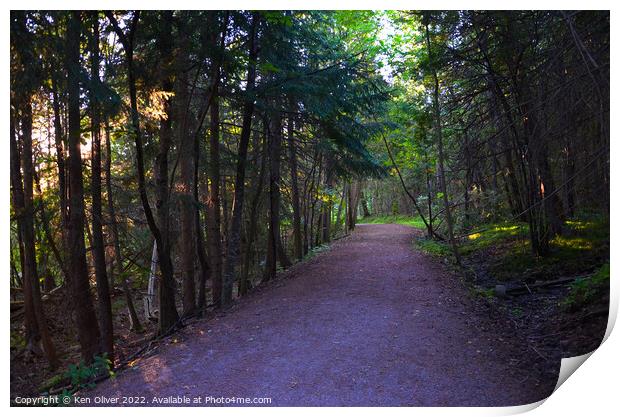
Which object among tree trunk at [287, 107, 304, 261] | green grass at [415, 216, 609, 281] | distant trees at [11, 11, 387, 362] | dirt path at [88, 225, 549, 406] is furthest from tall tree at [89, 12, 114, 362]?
green grass at [415, 216, 609, 281]

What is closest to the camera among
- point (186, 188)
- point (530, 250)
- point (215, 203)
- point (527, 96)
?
point (527, 96)

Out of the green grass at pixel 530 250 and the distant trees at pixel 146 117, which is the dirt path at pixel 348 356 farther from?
the distant trees at pixel 146 117

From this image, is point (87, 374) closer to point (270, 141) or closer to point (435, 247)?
point (270, 141)

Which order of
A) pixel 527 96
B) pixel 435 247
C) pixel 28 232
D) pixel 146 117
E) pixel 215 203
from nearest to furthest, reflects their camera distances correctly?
pixel 527 96, pixel 28 232, pixel 146 117, pixel 215 203, pixel 435 247

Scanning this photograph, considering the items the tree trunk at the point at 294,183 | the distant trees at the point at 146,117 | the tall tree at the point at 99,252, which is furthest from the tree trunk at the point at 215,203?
the tree trunk at the point at 294,183

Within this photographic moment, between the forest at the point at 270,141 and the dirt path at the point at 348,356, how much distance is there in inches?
6.2

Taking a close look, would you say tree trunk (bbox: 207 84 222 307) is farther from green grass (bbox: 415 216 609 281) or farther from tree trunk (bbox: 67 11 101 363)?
green grass (bbox: 415 216 609 281)

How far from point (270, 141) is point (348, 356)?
20.2ft

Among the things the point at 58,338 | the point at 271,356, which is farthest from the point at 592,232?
the point at 58,338

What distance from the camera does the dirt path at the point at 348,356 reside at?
9.84ft

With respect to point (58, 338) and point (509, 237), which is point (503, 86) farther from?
point (58, 338)

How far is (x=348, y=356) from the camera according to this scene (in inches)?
146

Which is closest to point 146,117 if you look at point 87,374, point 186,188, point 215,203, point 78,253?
point 186,188

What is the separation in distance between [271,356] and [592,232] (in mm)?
3217
